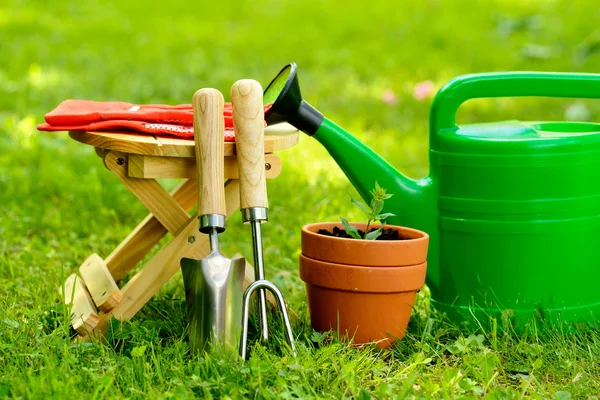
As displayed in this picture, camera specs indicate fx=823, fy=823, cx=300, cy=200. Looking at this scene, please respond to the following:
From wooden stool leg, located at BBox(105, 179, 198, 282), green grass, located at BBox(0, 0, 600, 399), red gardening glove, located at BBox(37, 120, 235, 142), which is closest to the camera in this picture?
green grass, located at BBox(0, 0, 600, 399)

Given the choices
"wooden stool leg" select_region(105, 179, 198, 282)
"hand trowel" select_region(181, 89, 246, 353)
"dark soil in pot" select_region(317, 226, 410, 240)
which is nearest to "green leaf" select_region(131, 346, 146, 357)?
"hand trowel" select_region(181, 89, 246, 353)

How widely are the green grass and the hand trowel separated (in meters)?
0.07

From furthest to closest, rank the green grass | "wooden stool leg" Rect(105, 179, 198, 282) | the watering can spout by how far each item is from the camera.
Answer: "wooden stool leg" Rect(105, 179, 198, 282)
the watering can spout
the green grass

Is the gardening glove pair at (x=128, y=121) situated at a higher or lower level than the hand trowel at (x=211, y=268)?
higher

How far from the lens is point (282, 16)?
6816 millimetres

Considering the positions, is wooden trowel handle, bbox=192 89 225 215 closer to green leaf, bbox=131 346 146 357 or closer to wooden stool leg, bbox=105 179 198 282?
green leaf, bbox=131 346 146 357

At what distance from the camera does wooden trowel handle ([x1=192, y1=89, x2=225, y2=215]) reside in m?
1.91

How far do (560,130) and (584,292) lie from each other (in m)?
0.45

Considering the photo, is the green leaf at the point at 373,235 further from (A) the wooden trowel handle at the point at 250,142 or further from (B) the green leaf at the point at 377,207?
(A) the wooden trowel handle at the point at 250,142

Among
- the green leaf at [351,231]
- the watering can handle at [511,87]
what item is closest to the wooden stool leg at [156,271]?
the green leaf at [351,231]

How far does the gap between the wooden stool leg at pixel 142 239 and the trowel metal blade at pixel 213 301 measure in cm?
56

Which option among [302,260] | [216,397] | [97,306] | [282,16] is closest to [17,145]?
[97,306]

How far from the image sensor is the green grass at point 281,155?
71.1 inches

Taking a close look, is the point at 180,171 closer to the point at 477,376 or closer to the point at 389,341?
the point at 389,341
